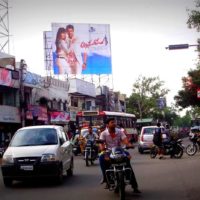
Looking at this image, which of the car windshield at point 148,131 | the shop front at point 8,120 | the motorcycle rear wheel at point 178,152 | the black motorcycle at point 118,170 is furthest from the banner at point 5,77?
the black motorcycle at point 118,170

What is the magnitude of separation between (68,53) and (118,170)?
41.9 metres

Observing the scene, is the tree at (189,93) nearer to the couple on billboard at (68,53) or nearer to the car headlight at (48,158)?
the couple on billboard at (68,53)

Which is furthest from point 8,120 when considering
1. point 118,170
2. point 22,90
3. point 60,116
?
point 118,170

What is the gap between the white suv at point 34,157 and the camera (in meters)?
12.9

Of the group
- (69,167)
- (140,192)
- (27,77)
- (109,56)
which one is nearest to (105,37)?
(109,56)

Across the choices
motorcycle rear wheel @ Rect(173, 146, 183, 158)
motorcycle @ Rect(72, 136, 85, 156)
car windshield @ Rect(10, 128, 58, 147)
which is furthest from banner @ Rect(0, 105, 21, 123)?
car windshield @ Rect(10, 128, 58, 147)

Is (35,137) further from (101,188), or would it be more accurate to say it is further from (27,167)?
(101,188)

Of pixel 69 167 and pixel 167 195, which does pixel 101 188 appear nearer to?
pixel 167 195

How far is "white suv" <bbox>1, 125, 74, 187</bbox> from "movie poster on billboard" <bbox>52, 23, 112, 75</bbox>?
37.0 m

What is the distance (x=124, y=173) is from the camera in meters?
10.4

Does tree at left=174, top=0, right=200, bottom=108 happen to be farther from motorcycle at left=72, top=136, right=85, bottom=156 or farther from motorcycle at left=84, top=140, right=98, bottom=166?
motorcycle at left=84, top=140, right=98, bottom=166

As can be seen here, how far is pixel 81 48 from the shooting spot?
171 feet

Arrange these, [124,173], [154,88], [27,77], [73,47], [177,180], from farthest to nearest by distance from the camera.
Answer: [154,88], [73,47], [27,77], [177,180], [124,173]

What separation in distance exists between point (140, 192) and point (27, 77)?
31.8m
